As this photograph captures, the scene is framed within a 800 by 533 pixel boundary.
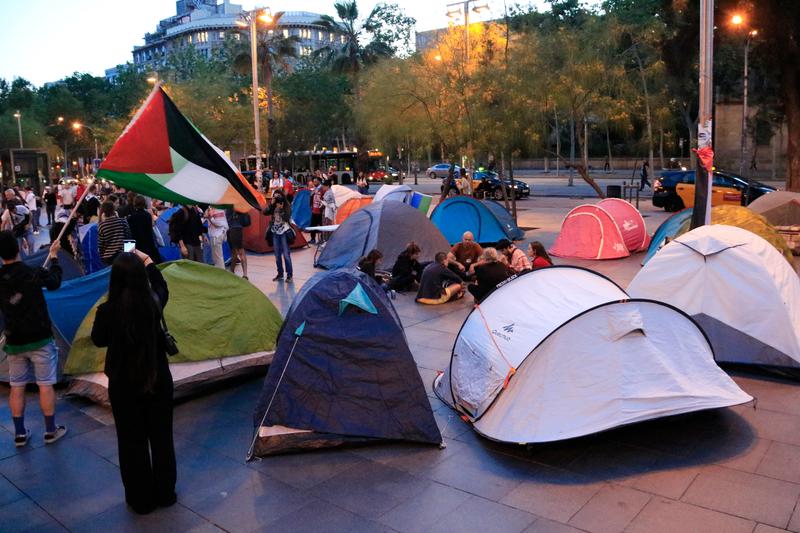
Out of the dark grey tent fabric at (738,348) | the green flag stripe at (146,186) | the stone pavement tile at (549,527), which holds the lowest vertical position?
the stone pavement tile at (549,527)

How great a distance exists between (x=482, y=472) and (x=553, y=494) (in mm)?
620

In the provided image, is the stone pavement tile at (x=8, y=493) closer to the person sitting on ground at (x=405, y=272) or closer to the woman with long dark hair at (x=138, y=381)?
the woman with long dark hair at (x=138, y=381)

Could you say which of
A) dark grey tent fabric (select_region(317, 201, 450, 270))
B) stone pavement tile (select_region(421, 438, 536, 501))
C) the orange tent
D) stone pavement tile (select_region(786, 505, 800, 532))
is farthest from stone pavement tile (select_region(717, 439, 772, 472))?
the orange tent

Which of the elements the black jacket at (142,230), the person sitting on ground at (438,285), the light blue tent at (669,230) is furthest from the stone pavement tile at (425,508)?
the light blue tent at (669,230)

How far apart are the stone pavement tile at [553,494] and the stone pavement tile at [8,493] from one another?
367 centimetres

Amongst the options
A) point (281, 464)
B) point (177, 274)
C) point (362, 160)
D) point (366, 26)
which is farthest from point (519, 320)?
point (366, 26)

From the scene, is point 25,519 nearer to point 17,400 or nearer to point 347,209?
point 17,400

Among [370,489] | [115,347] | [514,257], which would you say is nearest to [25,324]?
→ [115,347]

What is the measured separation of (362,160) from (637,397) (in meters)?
42.1

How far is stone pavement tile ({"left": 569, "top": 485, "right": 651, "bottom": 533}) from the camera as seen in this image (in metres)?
4.54

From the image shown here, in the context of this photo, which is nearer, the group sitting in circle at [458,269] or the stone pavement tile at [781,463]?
the stone pavement tile at [781,463]

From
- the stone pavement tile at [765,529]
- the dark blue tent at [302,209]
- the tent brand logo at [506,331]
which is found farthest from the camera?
the dark blue tent at [302,209]

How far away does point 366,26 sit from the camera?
48562 millimetres

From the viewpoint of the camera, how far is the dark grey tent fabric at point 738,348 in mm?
7230
